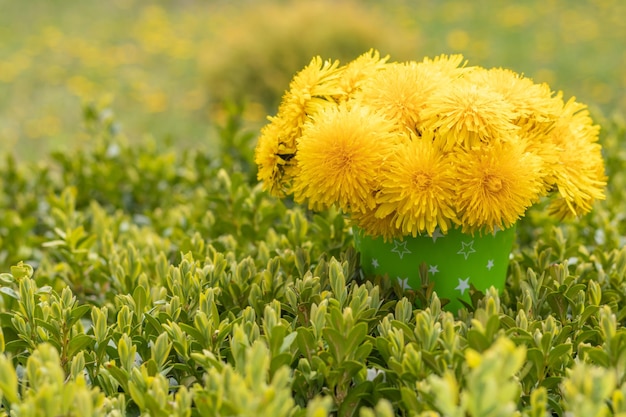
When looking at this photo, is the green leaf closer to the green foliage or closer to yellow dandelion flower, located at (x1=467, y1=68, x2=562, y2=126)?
the green foliage

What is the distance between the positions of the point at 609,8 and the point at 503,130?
9.16 m

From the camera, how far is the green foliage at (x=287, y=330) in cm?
115

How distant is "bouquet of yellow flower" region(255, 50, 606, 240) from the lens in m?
1.49

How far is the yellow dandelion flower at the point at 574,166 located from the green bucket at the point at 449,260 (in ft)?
0.52

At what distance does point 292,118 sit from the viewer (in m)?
1.67

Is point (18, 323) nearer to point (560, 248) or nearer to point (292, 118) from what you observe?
point (292, 118)

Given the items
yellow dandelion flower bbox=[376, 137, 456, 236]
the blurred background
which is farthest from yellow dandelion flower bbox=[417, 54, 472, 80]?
the blurred background

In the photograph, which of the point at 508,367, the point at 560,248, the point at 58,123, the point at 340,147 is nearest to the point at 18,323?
the point at 340,147

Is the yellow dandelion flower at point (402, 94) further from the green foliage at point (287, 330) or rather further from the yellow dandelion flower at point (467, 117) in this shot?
the green foliage at point (287, 330)

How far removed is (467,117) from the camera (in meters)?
1.49

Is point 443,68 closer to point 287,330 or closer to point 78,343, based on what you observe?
point 287,330

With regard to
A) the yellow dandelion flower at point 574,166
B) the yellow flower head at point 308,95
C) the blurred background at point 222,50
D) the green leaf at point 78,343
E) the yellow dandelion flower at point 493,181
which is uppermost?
the blurred background at point 222,50

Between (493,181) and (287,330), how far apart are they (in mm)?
529

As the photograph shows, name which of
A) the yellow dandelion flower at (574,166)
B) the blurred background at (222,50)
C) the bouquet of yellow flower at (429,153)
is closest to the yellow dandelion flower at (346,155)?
the bouquet of yellow flower at (429,153)
